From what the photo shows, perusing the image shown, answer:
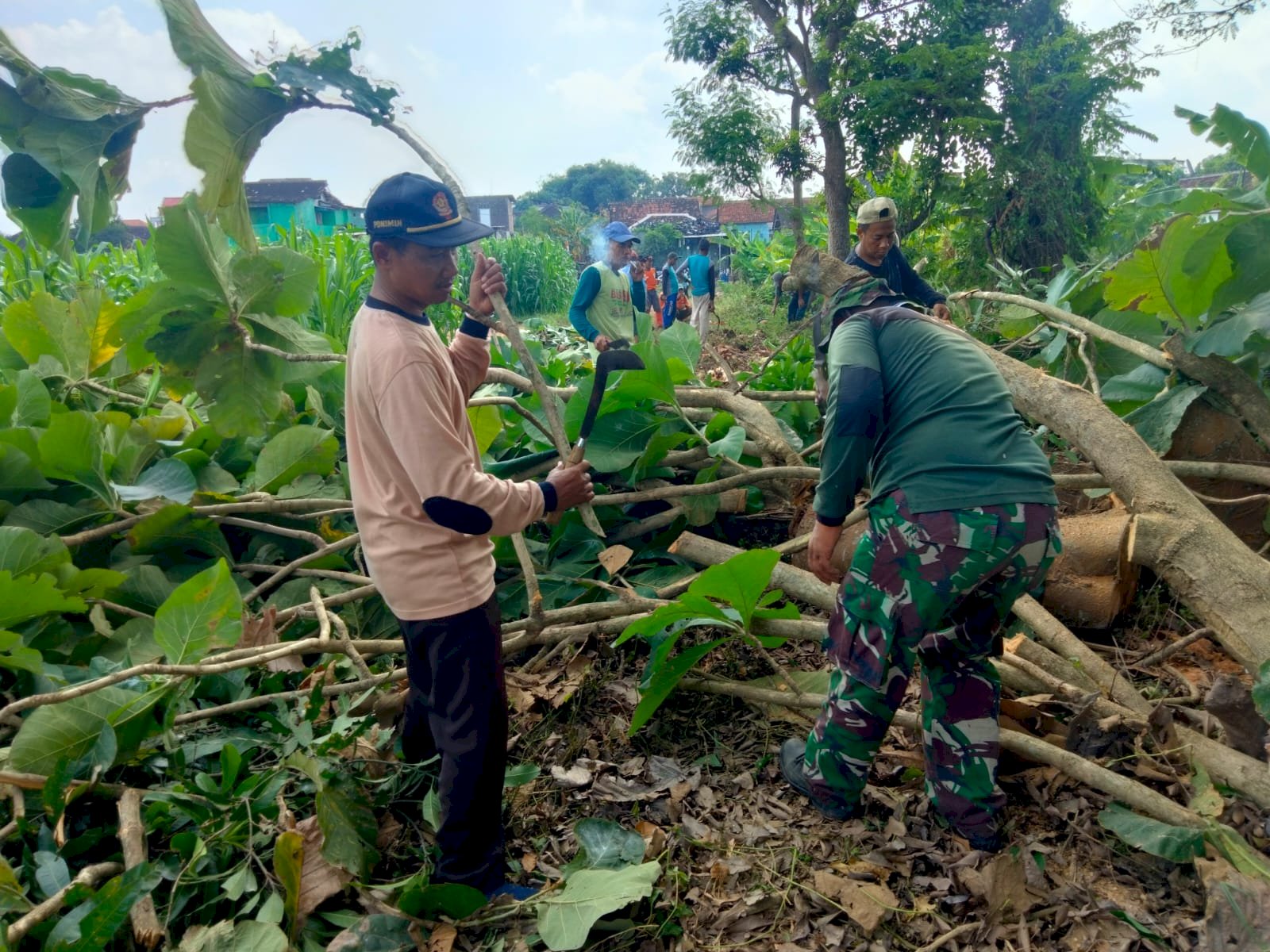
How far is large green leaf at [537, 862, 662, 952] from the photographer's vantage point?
1.88 metres

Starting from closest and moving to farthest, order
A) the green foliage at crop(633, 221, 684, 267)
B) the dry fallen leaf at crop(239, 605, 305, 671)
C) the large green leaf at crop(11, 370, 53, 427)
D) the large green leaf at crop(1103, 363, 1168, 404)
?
1. the dry fallen leaf at crop(239, 605, 305, 671)
2. the large green leaf at crop(11, 370, 53, 427)
3. the large green leaf at crop(1103, 363, 1168, 404)
4. the green foliage at crop(633, 221, 684, 267)

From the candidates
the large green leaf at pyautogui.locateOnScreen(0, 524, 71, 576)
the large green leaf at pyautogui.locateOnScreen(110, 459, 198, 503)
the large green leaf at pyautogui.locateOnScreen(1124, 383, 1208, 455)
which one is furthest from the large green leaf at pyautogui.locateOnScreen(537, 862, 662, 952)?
the large green leaf at pyautogui.locateOnScreen(1124, 383, 1208, 455)

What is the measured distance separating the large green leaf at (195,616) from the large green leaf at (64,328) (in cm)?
163

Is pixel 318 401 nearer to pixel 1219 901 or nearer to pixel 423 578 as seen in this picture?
pixel 423 578

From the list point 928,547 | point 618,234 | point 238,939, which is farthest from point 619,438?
point 618,234

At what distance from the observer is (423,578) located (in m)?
1.96

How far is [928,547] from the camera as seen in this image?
6.84ft

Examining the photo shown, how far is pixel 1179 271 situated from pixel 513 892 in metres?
3.05

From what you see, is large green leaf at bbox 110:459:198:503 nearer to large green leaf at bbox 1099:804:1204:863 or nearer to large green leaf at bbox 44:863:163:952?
large green leaf at bbox 44:863:163:952

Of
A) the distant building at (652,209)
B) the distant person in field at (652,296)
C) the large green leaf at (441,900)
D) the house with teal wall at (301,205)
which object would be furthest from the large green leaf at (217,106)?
the distant building at (652,209)

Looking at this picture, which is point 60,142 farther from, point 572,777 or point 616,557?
point 572,777

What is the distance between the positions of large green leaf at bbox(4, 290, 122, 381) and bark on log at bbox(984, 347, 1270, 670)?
378 cm

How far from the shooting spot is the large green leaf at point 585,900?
1885mm

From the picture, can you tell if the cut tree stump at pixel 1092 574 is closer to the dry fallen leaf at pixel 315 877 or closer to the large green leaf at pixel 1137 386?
the large green leaf at pixel 1137 386
